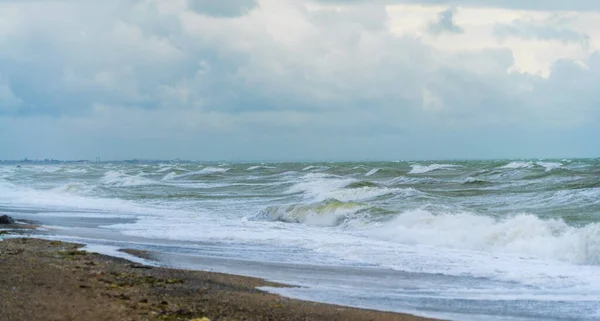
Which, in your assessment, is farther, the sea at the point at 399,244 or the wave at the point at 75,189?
the wave at the point at 75,189

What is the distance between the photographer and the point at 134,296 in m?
8.40

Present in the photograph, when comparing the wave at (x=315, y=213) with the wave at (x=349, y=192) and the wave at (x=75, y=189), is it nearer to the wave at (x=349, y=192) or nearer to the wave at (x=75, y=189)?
the wave at (x=349, y=192)

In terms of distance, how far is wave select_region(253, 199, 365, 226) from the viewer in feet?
72.1

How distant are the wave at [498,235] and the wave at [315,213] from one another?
271 centimetres

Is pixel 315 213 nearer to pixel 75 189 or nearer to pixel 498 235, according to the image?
pixel 498 235

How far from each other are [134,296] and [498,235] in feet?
31.7

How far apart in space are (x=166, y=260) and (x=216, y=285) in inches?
122

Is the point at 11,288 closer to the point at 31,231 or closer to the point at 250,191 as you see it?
the point at 31,231

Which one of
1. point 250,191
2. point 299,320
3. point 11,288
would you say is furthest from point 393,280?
point 250,191

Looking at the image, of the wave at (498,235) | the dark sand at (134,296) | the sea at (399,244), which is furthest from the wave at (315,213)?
the dark sand at (134,296)

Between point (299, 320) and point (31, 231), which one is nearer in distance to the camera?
point (299, 320)

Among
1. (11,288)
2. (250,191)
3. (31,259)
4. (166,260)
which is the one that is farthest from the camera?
(250,191)

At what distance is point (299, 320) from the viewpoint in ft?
24.8

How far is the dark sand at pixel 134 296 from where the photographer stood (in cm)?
738
